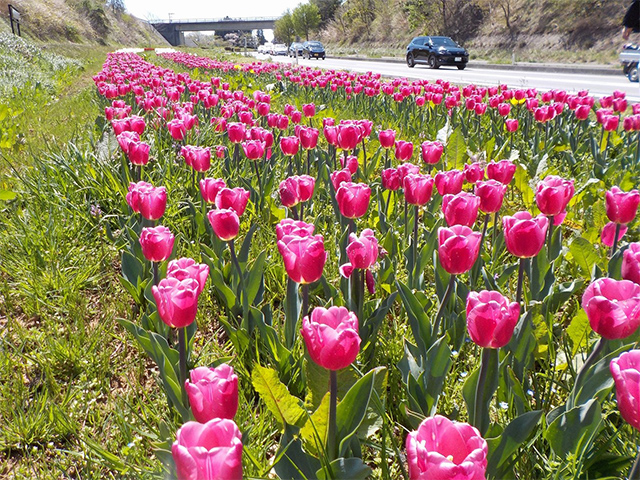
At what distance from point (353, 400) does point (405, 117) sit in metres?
4.88

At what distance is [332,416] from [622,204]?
139 centimetres

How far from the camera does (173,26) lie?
8931 centimetres

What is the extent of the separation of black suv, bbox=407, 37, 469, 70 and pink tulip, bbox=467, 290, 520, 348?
77.6 ft

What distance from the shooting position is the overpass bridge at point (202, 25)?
90000 millimetres

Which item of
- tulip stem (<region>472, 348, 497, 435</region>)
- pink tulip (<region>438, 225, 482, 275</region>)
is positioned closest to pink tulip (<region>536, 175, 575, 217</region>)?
pink tulip (<region>438, 225, 482, 275</region>)

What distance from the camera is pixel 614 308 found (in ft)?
3.42

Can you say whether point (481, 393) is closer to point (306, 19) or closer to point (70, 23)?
point (70, 23)

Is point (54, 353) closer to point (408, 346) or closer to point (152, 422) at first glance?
point (152, 422)

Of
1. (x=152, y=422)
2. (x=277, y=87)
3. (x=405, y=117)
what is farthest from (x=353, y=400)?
(x=277, y=87)

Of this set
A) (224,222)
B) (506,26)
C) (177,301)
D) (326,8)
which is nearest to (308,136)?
(224,222)

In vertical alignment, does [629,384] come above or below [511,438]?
above

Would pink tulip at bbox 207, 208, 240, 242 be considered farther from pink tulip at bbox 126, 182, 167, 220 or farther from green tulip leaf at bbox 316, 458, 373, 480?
green tulip leaf at bbox 316, 458, 373, 480

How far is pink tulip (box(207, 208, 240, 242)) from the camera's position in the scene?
163 cm

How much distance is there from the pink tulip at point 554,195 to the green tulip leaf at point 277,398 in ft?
3.93
